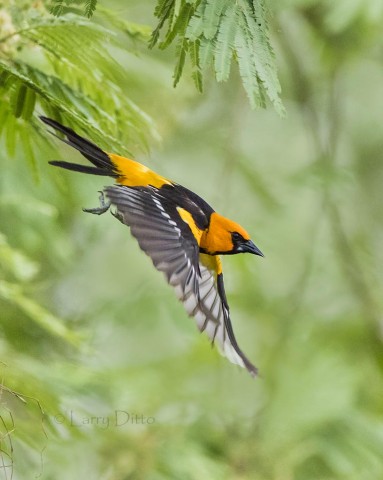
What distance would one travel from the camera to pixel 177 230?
237 cm

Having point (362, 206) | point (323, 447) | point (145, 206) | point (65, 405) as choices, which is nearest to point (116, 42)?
point (145, 206)

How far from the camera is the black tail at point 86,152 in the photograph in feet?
7.50

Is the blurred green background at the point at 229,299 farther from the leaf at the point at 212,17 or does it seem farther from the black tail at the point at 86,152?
the leaf at the point at 212,17

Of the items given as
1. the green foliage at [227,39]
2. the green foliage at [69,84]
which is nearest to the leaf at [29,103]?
the green foliage at [69,84]

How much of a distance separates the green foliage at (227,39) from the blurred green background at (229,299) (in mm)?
700

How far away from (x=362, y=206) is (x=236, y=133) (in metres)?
2.06

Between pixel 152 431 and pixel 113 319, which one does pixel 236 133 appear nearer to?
pixel 113 319

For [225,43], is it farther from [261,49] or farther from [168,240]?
[168,240]

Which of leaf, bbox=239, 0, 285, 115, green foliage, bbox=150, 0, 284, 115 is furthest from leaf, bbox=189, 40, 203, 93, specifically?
leaf, bbox=239, 0, 285, 115

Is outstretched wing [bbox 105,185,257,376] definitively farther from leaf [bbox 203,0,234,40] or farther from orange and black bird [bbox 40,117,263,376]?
leaf [bbox 203,0,234,40]

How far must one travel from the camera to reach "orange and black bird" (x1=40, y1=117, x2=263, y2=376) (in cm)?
220

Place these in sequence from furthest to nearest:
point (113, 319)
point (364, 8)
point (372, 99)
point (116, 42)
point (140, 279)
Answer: point (372, 99), point (140, 279), point (113, 319), point (364, 8), point (116, 42)

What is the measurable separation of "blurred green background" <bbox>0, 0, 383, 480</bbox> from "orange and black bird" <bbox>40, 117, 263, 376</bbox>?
0.89ft

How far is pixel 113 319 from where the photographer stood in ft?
18.4
